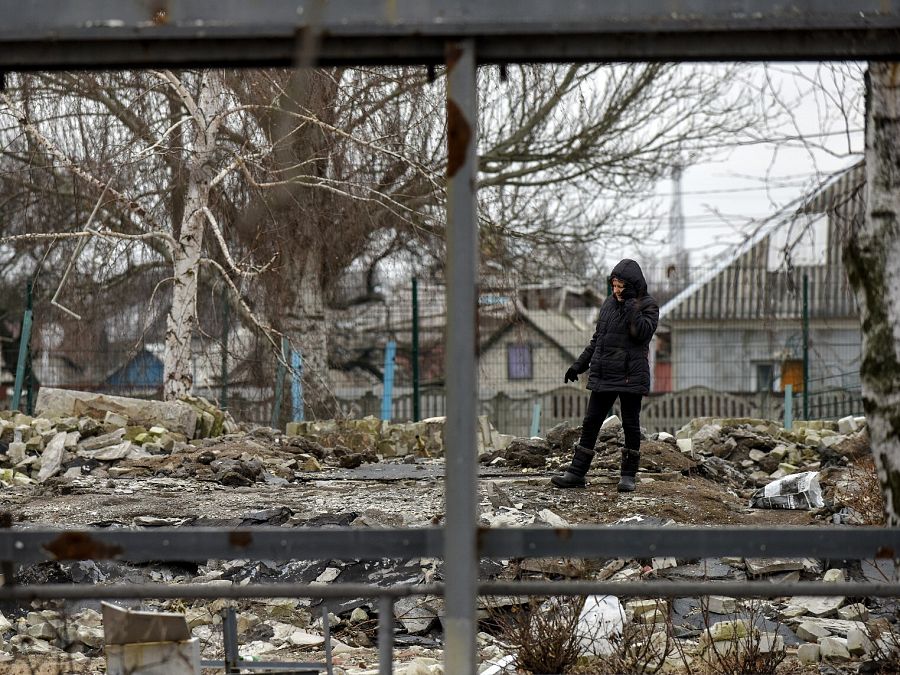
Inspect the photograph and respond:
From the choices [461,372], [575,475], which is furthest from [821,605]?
[461,372]

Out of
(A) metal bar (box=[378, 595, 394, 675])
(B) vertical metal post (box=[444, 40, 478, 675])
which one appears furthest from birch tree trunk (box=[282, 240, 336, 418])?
(B) vertical metal post (box=[444, 40, 478, 675])

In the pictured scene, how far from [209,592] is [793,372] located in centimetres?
1455

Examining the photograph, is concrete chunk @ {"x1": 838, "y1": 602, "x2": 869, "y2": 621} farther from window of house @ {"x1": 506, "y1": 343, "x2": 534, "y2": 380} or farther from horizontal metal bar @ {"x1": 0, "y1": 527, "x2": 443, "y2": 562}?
window of house @ {"x1": 506, "y1": 343, "x2": 534, "y2": 380}

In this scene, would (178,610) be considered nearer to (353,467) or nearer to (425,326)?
(353,467)

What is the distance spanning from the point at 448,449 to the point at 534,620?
2108 mm

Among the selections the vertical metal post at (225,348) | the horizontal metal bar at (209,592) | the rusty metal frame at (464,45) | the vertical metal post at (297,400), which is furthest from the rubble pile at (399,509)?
the vertical metal post at (225,348)

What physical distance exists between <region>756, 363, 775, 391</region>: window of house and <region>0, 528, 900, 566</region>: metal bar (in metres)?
14.9

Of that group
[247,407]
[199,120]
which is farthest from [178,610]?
[247,407]

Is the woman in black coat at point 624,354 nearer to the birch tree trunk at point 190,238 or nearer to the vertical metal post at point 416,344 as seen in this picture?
the birch tree trunk at point 190,238

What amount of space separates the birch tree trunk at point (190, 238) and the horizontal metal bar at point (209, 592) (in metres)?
10.6

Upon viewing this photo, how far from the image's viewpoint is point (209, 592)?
3.38 m

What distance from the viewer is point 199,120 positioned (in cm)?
1355

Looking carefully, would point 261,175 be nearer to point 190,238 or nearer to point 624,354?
point 190,238

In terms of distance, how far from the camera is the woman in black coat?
8.31 metres
